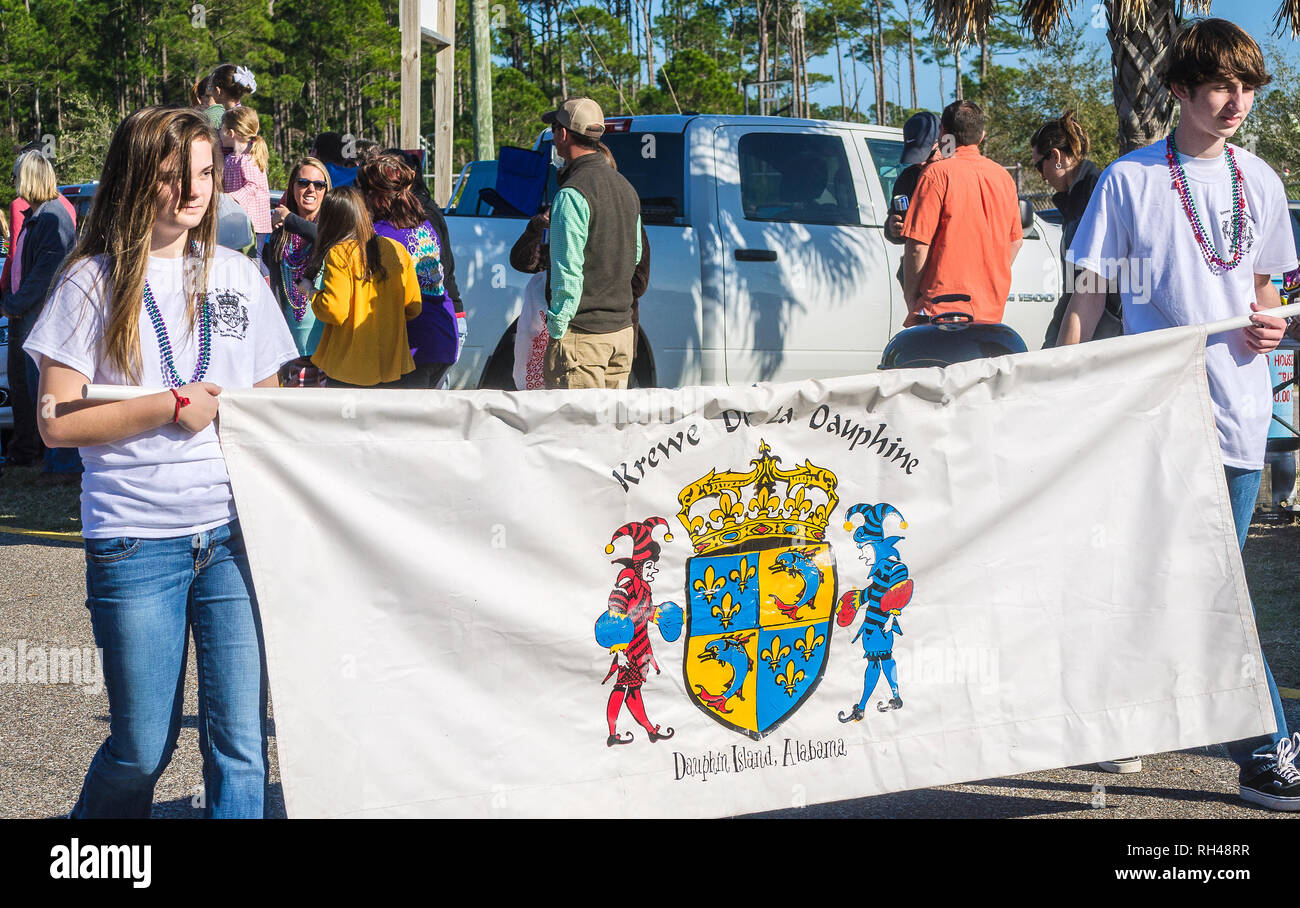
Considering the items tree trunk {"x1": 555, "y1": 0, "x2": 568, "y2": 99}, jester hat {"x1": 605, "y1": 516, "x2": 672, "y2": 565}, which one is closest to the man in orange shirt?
jester hat {"x1": 605, "y1": 516, "x2": 672, "y2": 565}

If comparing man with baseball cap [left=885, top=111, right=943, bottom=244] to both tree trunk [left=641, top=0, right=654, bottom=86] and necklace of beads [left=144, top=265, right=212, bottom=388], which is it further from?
tree trunk [left=641, top=0, right=654, bottom=86]

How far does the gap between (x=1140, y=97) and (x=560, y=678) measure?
30.2 feet

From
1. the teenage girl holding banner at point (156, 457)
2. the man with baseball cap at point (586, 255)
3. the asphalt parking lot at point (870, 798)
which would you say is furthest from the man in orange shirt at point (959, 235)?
the teenage girl holding banner at point (156, 457)

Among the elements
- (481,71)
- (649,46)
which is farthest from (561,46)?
(481,71)

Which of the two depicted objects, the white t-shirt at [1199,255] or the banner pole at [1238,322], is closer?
the banner pole at [1238,322]

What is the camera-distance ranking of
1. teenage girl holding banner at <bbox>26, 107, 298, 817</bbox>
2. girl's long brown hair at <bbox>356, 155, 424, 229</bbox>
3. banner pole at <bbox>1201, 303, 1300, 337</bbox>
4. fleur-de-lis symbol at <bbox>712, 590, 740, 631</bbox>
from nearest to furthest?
1. teenage girl holding banner at <bbox>26, 107, 298, 817</bbox>
2. fleur-de-lis symbol at <bbox>712, 590, 740, 631</bbox>
3. banner pole at <bbox>1201, 303, 1300, 337</bbox>
4. girl's long brown hair at <bbox>356, 155, 424, 229</bbox>

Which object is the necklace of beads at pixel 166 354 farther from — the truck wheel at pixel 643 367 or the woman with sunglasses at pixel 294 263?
the truck wheel at pixel 643 367

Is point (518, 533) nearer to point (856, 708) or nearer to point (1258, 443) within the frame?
point (856, 708)

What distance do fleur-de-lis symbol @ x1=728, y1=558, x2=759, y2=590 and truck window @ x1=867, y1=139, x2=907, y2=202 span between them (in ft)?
19.3

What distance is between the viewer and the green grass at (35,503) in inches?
349

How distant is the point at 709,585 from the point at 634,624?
213 mm

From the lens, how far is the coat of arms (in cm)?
327

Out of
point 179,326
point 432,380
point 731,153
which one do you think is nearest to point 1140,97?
point 731,153

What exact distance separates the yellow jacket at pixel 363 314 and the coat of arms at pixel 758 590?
3475mm
